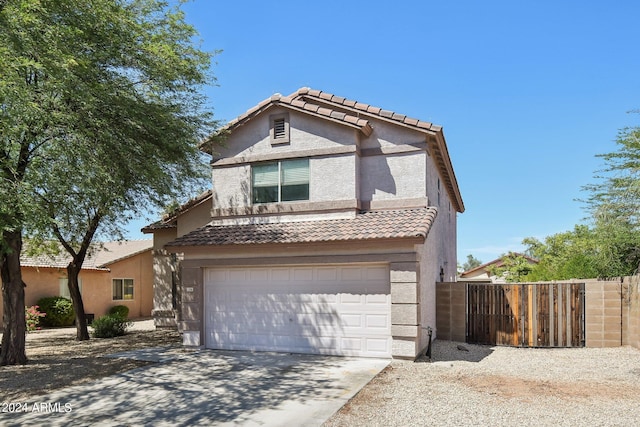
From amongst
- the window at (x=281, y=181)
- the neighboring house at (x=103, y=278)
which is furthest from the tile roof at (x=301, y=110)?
the neighboring house at (x=103, y=278)

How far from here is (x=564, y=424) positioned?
23.4 feet

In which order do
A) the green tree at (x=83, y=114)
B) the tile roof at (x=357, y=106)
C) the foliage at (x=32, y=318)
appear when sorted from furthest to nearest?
the foliage at (x=32, y=318) → the tile roof at (x=357, y=106) → the green tree at (x=83, y=114)

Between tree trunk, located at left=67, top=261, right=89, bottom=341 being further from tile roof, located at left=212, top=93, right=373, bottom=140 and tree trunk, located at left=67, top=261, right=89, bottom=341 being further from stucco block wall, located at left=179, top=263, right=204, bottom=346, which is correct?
tile roof, located at left=212, top=93, right=373, bottom=140

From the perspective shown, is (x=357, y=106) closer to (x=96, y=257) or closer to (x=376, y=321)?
(x=376, y=321)

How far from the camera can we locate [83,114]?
11.2m

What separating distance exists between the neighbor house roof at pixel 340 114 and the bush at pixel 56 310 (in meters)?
14.1

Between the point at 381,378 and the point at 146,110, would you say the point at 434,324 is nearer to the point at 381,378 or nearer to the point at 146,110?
the point at 381,378

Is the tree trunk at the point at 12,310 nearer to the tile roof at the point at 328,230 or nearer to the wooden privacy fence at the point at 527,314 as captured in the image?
the tile roof at the point at 328,230

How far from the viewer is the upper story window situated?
1441 cm

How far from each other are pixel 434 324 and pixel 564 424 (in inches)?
299

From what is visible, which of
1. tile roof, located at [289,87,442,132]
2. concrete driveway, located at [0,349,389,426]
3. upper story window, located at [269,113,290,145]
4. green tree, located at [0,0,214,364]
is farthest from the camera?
upper story window, located at [269,113,290,145]

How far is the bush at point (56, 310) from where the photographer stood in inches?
920

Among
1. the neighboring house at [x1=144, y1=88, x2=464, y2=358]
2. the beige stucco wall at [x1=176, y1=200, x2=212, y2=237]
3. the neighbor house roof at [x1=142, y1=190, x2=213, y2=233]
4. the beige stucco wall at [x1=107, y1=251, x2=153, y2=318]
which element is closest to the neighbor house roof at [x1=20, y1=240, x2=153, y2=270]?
the beige stucco wall at [x1=107, y1=251, x2=153, y2=318]

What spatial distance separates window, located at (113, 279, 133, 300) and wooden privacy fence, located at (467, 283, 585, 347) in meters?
20.7
